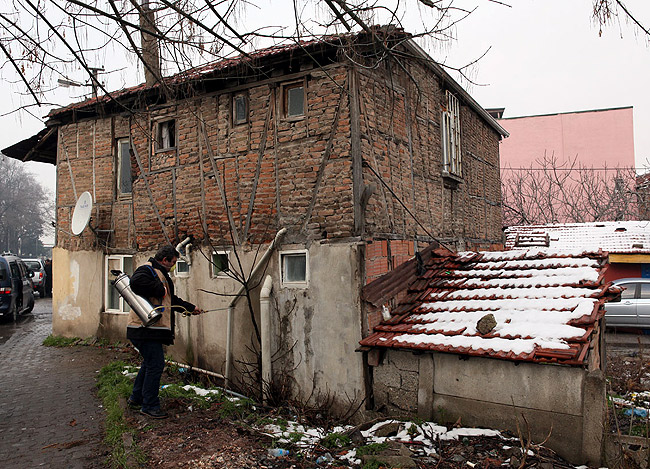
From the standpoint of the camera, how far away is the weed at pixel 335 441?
537 cm

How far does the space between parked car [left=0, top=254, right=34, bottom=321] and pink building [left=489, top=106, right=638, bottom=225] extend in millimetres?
24232

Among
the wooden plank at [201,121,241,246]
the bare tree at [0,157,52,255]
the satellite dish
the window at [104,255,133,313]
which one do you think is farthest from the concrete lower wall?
the bare tree at [0,157,52,255]

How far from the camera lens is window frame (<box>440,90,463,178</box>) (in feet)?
30.8

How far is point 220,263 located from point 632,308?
12.8m

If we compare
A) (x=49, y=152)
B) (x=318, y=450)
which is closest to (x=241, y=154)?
(x=318, y=450)

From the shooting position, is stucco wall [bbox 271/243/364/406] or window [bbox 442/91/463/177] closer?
stucco wall [bbox 271/243/364/406]

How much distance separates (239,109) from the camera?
314 inches

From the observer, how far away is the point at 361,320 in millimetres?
6523

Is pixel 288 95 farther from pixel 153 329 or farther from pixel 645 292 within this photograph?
pixel 645 292

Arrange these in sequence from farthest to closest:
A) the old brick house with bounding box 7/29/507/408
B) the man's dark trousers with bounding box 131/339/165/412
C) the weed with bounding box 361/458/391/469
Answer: the old brick house with bounding box 7/29/507/408 < the man's dark trousers with bounding box 131/339/165/412 < the weed with bounding box 361/458/391/469

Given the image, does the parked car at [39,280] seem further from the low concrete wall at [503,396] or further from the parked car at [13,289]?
the low concrete wall at [503,396]

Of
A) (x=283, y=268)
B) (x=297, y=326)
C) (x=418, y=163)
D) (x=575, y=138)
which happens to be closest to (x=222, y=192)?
(x=283, y=268)

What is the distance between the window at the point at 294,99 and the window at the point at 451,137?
339cm

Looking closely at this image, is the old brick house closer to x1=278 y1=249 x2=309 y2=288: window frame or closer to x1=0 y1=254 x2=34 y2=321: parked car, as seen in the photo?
x1=278 y1=249 x2=309 y2=288: window frame
